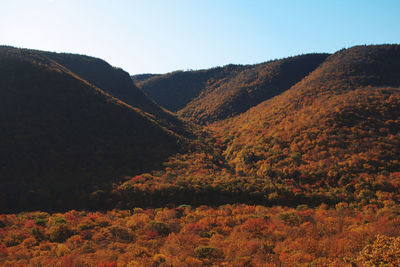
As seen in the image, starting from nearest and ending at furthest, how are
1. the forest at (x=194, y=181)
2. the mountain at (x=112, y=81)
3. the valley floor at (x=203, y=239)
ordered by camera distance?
1. the valley floor at (x=203, y=239)
2. the forest at (x=194, y=181)
3. the mountain at (x=112, y=81)

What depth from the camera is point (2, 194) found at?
1652cm

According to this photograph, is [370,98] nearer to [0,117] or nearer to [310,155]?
[310,155]

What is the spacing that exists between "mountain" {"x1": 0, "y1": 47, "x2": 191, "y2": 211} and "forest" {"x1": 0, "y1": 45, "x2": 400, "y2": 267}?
0.47 feet

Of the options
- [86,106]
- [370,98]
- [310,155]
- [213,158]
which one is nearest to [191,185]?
[213,158]

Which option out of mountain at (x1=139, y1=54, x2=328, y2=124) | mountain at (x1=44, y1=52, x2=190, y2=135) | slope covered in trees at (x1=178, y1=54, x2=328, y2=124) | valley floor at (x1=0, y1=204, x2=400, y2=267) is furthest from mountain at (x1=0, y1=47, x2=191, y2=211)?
mountain at (x1=139, y1=54, x2=328, y2=124)

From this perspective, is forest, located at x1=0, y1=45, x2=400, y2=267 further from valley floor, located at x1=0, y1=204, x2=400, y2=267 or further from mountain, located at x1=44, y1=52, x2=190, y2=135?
mountain, located at x1=44, y1=52, x2=190, y2=135

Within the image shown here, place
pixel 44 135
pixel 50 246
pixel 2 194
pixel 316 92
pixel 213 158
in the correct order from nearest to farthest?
pixel 50 246 → pixel 2 194 → pixel 44 135 → pixel 213 158 → pixel 316 92

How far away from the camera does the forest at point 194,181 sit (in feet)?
31.3

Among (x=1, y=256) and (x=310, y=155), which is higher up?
(x=310, y=155)

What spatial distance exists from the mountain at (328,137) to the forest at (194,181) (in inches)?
7.4

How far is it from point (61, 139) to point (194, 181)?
16925 millimetres

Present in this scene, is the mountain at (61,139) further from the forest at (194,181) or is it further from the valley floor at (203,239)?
the valley floor at (203,239)

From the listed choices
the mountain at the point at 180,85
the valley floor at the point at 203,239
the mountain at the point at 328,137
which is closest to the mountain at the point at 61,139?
the valley floor at the point at 203,239

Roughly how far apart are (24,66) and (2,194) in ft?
89.3
